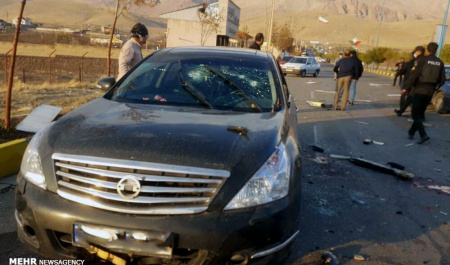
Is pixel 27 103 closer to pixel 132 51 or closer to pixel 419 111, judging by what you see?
pixel 132 51

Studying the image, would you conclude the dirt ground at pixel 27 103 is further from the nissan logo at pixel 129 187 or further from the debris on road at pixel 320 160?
the debris on road at pixel 320 160

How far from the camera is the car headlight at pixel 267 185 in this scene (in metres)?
2.45

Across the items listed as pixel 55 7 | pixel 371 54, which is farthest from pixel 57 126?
pixel 55 7

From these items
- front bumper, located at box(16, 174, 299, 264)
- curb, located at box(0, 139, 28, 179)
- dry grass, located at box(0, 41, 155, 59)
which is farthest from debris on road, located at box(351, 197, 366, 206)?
dry grass, located at box(0, 41, 155, 59)

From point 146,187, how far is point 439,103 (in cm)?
1274

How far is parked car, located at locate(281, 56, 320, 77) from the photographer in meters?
28.0

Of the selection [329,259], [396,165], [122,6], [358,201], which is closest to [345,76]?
[396,165]

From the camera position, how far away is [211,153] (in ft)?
8.38

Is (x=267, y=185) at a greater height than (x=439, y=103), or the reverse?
(x=267, y=185)

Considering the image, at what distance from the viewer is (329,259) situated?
10.6 ft

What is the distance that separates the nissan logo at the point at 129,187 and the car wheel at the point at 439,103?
1246 cm

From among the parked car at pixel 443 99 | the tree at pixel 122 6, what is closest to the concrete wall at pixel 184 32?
the tree at pixel 122 6

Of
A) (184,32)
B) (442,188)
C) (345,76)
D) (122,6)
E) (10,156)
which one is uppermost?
(184,32)

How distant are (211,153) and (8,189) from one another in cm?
298
